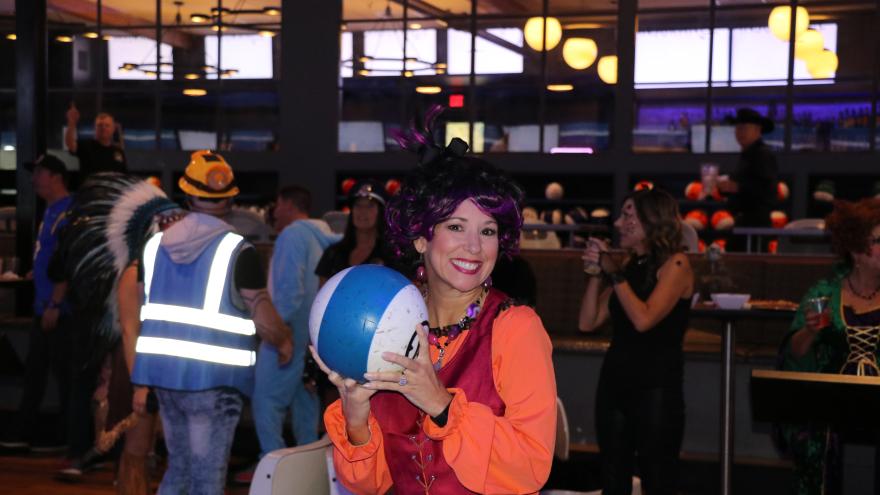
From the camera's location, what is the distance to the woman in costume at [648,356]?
13.9 feet

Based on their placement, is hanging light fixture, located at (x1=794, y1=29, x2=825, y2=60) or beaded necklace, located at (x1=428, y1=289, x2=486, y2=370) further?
hanging light fixture, located at (x1=794, y1=29, x2=825, y2=60)

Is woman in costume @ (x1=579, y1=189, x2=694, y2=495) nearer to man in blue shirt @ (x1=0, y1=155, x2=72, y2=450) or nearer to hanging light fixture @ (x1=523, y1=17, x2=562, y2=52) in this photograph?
man in blue shirt @ (x1=0, y1=155, x2=72, y2=450)

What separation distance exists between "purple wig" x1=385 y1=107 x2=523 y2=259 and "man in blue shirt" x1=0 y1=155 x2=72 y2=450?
4.37m

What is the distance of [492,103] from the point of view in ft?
54.1

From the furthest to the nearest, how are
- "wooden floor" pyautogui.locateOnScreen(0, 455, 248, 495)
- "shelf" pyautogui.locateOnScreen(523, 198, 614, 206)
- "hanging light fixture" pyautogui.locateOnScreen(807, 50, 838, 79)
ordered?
"shelf" pyautogui.locateOnScreen(523, 198, 614, 206) < "hanging light fixture" pyautogui.locateOnScreen(807, 50, 838, 79) < "wooden floor" pyautogui.locateOnScreen(0, 455, 248, 495)

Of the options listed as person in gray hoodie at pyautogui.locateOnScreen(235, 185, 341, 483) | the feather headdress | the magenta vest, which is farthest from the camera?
person in gray hoodie at pyautogui.locateOnScreen(235, 185, 341, 483)

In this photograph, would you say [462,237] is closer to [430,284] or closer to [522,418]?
[430,284]

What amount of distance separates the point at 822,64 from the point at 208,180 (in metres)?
11.2

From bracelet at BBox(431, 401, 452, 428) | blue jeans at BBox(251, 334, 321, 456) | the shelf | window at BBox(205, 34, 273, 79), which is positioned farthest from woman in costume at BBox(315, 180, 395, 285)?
window at BBox(205, 34, 273, 79)

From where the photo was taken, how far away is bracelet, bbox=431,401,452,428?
1766 mm

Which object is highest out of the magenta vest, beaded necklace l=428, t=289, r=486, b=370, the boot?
beaded necklace l=428, t=289, r=486, b=370

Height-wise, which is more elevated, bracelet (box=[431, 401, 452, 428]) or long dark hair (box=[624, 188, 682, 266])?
long dark hair (box=[624, 188, 682, 266])

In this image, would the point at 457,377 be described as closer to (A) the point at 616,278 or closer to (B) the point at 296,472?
(B) the point at 296,472

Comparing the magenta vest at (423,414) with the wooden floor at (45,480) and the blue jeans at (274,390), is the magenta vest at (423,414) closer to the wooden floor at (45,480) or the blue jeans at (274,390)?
the blue jeans at (274,390)
